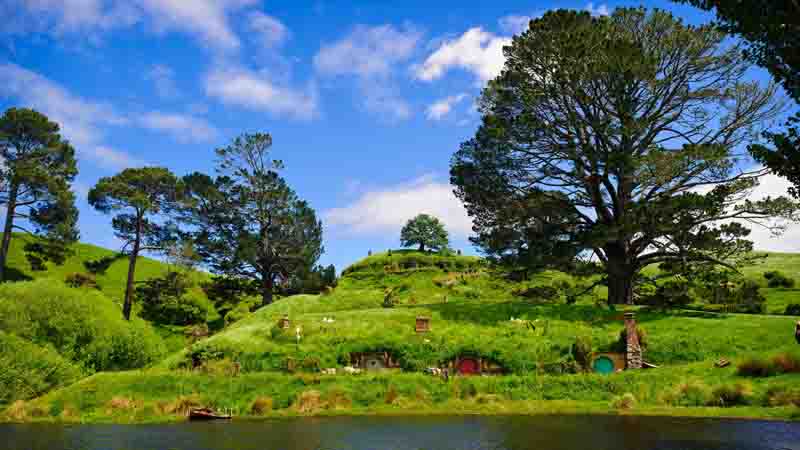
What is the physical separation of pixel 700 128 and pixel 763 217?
8.82m

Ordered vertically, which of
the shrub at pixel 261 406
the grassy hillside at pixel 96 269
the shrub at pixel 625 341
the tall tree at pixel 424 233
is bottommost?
the shrub at pixel 261 406

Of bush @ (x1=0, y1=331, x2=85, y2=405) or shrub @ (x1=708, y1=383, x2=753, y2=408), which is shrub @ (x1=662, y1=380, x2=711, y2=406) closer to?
shrub @ (x1=708, y1=383, x2=753, y2=408)

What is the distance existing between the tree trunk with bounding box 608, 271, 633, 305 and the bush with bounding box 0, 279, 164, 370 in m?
38.1

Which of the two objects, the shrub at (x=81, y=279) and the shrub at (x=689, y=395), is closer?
the shrub at (x=689, y=395)

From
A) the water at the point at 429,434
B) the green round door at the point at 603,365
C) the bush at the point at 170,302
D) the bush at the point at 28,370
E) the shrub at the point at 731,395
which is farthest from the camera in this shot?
the bush at the point at 170,302

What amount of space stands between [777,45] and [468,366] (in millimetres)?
23894

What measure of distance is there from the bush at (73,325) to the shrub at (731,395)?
3694 centimetres

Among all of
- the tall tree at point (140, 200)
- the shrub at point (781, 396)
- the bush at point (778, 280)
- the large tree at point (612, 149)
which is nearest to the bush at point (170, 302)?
the tall tree at point (140, 200)

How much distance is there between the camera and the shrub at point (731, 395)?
27672mm

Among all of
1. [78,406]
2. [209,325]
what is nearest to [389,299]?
[209,325]

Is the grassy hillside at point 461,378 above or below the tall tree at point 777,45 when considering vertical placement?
below

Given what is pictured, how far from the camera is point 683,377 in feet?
102

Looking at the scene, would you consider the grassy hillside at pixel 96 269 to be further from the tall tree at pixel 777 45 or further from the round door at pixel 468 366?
the tall tree at pixel 777 45

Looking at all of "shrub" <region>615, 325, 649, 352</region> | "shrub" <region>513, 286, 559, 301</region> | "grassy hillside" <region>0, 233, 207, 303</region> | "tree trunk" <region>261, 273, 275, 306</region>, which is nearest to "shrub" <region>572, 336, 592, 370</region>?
"shrub" <region>615, 325, 649, 352</region>
